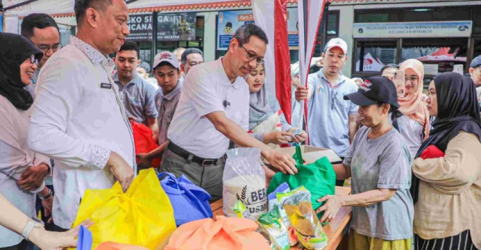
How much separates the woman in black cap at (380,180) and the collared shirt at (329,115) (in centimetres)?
142

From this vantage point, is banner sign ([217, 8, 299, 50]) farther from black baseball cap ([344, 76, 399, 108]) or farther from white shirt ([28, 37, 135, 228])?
white shirt ([28, 37, 135, 228])

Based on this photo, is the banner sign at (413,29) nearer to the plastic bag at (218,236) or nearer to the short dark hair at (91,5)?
the short dark hair at (91,5)

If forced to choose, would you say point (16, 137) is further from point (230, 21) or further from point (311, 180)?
point (230, 21)

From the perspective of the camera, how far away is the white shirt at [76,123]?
1.26 m

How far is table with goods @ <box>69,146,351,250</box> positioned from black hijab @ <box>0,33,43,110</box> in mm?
908

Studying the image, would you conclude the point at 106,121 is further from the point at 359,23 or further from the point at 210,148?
the point at 359,23

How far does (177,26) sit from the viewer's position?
879 cm

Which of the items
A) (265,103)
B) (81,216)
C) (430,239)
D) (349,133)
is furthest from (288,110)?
(81,216)

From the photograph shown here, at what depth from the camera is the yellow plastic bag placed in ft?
3.73

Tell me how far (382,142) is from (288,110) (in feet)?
2.49

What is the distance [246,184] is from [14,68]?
1290 millimetres

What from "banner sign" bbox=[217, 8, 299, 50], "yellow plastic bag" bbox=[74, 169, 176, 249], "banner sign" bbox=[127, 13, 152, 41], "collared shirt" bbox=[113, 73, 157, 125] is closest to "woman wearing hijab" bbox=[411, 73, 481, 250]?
"yellow plastic bag" bbox=[74, 169, 176, 249]

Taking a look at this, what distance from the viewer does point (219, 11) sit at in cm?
830

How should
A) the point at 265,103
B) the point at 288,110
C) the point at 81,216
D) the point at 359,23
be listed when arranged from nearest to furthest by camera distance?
1. the point at 81,216
2. the point at 288,110
3. the point at 265,103
4. the point at 359,23
